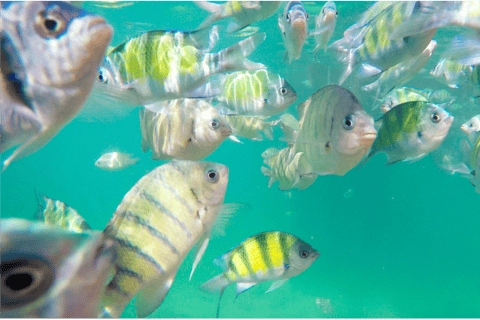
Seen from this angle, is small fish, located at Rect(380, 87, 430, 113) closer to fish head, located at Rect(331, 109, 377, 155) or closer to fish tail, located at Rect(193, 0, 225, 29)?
fish head, located at Rect(331, 109, 377, 155)

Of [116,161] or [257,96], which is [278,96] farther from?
[116,161]

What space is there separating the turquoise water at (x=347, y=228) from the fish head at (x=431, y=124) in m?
6.08

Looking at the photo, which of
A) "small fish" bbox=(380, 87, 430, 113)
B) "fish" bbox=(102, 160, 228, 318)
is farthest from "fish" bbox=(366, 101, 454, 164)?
"fish" bbox=(102, 160, 228, 318)

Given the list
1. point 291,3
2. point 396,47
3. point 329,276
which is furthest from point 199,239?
point 329,276

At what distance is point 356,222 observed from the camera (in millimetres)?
24344

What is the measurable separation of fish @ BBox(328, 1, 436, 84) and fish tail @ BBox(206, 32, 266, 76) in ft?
3.13

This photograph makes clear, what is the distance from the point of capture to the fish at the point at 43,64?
1.03 metres

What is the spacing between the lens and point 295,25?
2.62 meters

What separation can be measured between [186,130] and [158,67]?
0.51 metres

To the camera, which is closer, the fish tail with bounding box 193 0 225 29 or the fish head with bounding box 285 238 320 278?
the fish tail with bounding box 193 0 225 29

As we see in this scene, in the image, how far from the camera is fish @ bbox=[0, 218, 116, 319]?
718mm

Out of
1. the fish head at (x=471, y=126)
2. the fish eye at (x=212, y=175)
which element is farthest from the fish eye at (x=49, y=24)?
the fish head at (x=471, y=126)

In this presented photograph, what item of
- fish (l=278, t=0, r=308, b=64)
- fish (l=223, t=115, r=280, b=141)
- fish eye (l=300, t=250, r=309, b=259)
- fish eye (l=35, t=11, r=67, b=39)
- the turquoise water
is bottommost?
the turquoise water

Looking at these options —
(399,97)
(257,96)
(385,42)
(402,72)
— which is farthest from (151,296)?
(399,97)
